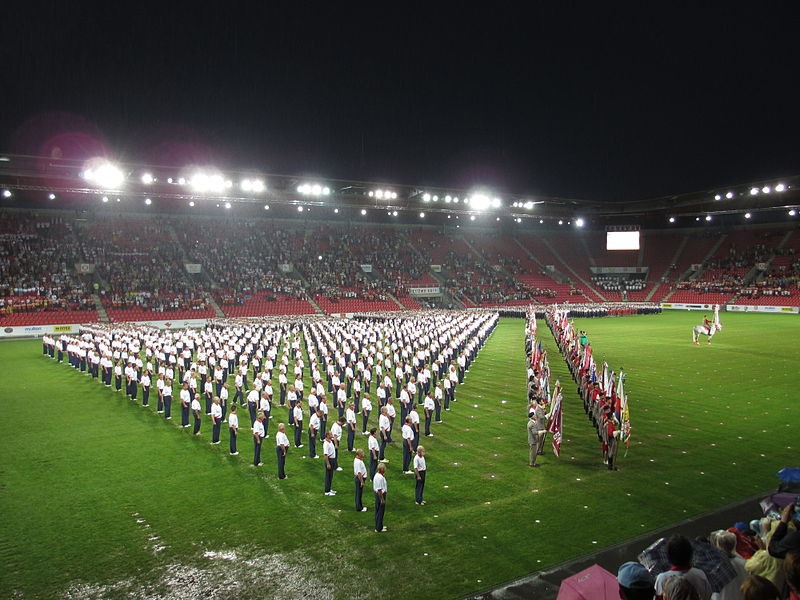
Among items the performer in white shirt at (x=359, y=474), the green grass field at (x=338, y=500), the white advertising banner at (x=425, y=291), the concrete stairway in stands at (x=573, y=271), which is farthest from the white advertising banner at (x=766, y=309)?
the performer in white shirt at (x=359, y=474)

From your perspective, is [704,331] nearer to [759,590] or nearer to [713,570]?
[713,570]

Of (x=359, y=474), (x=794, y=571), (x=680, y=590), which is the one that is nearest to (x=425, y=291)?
(x=359, y=474)

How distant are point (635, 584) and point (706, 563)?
94cm

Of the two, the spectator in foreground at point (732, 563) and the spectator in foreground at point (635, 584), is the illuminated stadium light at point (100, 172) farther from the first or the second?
the spectator in foreground at point (635, 584)

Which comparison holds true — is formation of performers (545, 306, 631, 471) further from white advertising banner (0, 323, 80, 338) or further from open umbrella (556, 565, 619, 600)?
white advertising banner (0, 323, 80, 338)

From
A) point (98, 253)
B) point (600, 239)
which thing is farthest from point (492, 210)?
point (98, 253)

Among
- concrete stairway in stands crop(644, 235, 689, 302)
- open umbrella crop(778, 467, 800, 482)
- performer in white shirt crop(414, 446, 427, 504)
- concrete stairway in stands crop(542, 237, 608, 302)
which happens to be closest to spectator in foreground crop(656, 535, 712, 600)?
open umbrella crop(778, 467, 800, 482)

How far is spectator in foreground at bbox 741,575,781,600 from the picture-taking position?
2637mm

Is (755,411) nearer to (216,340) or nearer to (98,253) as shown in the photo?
(216,340)

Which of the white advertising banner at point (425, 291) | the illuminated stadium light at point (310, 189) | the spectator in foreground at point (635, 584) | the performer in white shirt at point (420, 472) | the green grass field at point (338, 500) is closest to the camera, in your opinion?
the spectator in foreground at point (635, 584)

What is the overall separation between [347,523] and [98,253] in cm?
4097

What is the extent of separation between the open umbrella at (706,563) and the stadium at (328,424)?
16 millimetres

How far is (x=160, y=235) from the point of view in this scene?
46.6 m

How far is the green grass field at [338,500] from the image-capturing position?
21.6 ft
